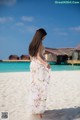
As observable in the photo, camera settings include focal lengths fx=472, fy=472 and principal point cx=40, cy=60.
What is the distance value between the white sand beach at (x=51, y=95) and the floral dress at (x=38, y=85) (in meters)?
0.05

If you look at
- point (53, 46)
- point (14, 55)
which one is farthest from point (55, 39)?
point (14, 55)

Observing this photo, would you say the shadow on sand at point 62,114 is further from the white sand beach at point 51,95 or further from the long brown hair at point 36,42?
the long brown hair at point 36,42

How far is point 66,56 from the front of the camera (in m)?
3.48

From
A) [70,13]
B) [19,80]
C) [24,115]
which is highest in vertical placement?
[70,13]

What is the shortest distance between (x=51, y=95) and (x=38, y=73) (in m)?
0.24

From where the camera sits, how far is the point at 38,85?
3.34 m

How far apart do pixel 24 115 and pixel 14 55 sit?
1.42ft

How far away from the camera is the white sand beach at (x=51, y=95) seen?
3348mm

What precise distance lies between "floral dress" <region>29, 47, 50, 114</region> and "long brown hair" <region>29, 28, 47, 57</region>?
0.16 ft

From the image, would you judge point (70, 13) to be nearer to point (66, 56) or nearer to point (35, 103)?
point (66, 56)

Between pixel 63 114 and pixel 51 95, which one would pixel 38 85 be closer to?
pixel 51 95

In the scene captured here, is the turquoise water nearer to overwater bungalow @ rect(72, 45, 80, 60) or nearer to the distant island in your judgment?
the distant island

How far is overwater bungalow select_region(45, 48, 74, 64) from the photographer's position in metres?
3.39

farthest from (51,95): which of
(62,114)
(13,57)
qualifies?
(13,57)
